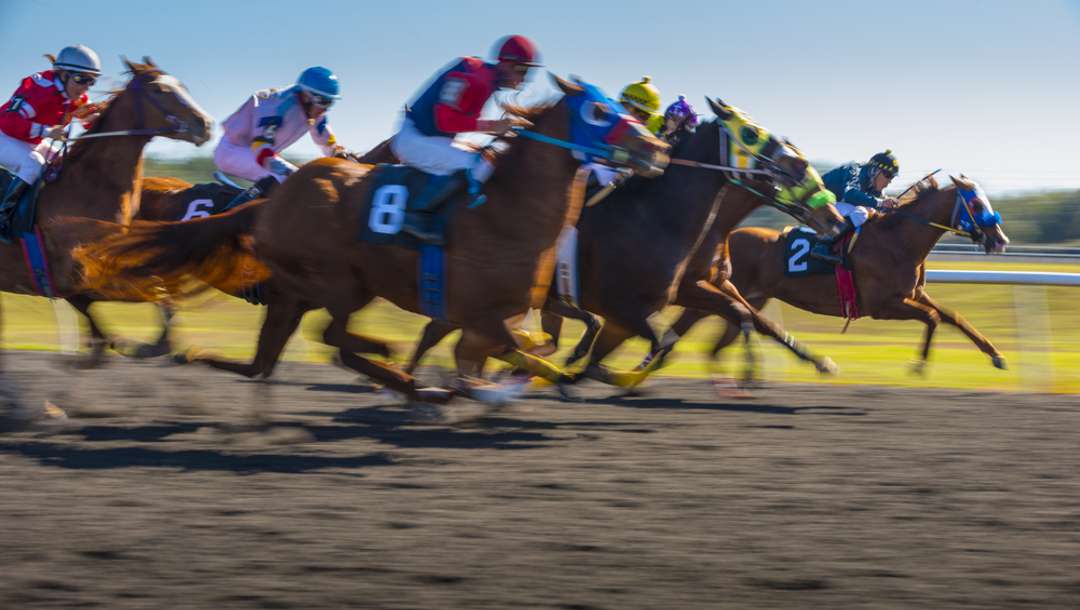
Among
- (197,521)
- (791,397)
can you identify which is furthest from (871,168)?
(197,521)

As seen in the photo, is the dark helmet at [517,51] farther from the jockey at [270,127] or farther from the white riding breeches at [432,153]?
the jockey at [270,127]

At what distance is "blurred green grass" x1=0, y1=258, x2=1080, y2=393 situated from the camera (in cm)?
959

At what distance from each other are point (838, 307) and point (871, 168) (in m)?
1.18

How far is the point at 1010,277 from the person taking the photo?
988 centimetres

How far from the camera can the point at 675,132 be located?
755 centimetres

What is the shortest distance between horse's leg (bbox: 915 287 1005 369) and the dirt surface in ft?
6.19

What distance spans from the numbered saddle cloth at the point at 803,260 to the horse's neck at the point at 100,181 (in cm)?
509

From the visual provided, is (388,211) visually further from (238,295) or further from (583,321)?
(583,321)

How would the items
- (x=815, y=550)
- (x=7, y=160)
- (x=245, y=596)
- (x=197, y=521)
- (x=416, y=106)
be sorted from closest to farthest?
(x=245, y=596) → (x=815, y=550) → (x=197, y=521) → (x=416, y=106) → (x=7, y=160)

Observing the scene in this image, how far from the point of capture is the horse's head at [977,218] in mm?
9555

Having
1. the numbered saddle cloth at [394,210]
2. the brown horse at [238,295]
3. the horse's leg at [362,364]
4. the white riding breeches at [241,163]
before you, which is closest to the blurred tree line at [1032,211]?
the brown horse at [238,295]

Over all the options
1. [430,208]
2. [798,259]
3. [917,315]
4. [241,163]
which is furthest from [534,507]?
[917,315]

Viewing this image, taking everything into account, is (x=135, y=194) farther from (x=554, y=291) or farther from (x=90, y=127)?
(x=554, y=291)

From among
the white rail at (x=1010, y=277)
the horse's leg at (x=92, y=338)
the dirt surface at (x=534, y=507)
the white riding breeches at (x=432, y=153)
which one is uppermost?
the white riding breeches at (x=432, y=153)
